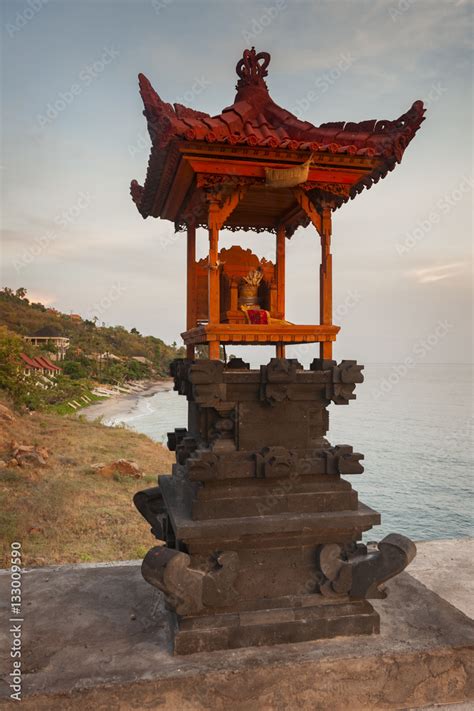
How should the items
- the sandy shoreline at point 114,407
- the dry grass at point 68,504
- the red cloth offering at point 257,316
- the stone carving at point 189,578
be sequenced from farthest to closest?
the sandy shoreline at point 114,407
the dry grass at point 68,504
the red cloth offering at point 257,316
the stone carving at point 189,578

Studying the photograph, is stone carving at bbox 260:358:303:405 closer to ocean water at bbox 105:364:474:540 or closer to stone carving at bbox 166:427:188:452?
stone carving at bbox 166:427:188:452

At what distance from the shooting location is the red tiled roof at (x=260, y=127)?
5.36 metres

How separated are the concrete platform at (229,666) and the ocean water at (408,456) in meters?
7.63

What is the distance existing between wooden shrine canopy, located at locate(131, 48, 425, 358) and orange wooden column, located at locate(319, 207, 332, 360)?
1 centimetres

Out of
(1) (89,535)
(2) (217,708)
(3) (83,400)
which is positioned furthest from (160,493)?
(3) (83,400)

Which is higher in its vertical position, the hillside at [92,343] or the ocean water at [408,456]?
the hillside at [92,343]

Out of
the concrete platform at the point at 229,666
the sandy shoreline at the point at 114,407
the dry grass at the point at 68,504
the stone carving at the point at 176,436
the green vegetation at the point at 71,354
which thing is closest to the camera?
the concrete platform at the point at 229,666

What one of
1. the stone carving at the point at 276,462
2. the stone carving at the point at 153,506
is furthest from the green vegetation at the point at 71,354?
the stone carving at the point at 276,462

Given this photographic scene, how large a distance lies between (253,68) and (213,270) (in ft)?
9.06

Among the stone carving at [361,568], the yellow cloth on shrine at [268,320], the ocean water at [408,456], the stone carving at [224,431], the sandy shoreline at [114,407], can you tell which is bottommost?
the ocean water at [408,456]

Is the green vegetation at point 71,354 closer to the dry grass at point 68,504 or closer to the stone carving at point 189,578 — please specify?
the dry grass at point 68,504

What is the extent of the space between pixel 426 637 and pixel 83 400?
4817cm

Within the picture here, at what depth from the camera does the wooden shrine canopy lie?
5.47 meters

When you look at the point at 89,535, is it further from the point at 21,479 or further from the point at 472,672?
the point at 472,672
